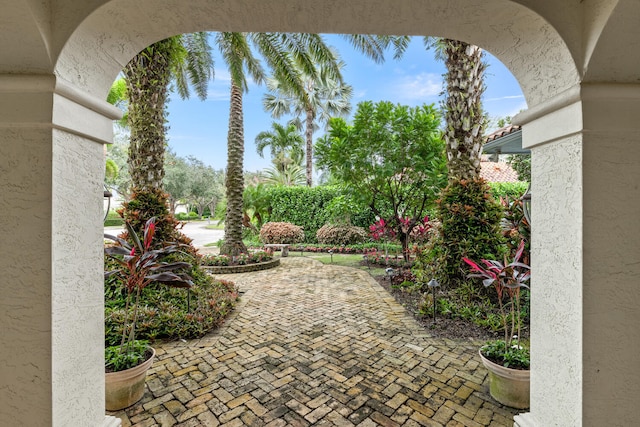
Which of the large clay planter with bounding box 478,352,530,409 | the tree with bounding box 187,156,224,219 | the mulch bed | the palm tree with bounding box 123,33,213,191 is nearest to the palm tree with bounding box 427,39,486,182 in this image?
the mulch bed

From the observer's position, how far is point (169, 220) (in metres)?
5.19

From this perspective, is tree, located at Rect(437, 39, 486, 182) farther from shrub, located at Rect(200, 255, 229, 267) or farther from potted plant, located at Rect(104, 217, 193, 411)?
shrub, located at Rect(200, 255, 229, 267)

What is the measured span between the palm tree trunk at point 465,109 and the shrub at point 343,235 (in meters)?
7.41

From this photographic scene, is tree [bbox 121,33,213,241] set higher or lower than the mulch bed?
higher

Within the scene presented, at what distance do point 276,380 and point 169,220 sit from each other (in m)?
3.58

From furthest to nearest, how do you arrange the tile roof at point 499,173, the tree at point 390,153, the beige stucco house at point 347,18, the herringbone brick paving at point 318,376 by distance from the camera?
the tile roof at point 499,173, the tree at point 390,153, the herringbone brick paving at point 318,376, the beige stucco house at point 347,18

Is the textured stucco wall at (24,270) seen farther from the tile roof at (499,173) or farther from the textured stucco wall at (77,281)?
the tile roof at (499,173)

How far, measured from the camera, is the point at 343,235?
1275 centimetres

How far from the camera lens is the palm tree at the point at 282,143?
2473cm

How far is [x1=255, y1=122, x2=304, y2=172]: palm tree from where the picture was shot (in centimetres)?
2473

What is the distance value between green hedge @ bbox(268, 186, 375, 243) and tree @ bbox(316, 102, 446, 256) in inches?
245

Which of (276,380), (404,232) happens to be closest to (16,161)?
(276,380)

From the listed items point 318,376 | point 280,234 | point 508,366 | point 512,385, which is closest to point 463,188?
point 508,366

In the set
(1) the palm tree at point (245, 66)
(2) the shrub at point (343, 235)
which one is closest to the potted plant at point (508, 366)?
(1) the palm tree at point (245, 66)
